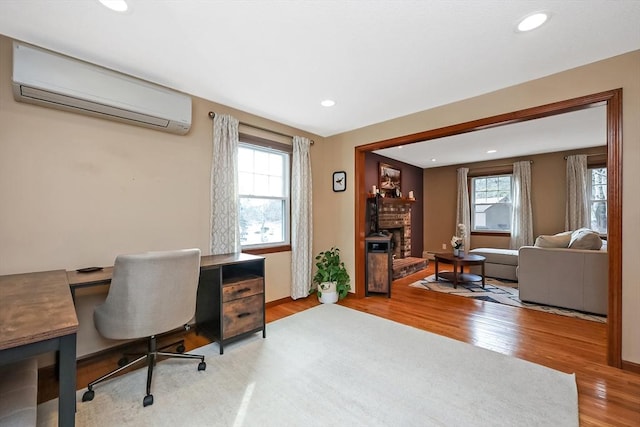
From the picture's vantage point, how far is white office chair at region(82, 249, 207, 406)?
1.67m

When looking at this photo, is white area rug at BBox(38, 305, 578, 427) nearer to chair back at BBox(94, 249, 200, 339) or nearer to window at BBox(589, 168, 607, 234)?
chair back at BBox(94, 249, 200, 339)

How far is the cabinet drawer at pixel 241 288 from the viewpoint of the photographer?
7.77ft

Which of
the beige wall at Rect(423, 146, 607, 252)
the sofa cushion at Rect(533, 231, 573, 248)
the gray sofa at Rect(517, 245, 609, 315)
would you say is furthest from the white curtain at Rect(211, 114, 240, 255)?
the beige wall at Rect(423, 146, 607, 252)

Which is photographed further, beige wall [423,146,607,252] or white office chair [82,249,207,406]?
beige wall [423,146,607,252]

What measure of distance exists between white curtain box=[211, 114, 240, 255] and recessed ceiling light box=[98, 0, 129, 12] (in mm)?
1294

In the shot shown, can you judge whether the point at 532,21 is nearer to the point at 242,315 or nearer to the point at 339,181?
the point at 339,181

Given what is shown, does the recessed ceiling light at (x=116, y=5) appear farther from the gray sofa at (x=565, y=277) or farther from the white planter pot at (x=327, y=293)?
the gray sofa at (x=565, y=277)

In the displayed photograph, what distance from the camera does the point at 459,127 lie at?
290 cm

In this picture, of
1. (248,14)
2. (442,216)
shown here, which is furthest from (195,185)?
(442,216)

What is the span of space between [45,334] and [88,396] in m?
1.26

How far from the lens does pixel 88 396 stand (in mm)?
1713

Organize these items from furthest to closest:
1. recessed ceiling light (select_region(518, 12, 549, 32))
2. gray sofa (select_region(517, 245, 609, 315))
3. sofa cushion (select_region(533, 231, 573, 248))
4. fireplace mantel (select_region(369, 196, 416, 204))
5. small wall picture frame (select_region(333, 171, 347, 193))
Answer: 1. fireplace mantel (select_region(369, 196, 416, 204))
2. small wall picture frame (select_region(333, 171, 347, 193))
3. sofa cushion (select_region(533, 231, 573, 248))
4. gray sofa (select_region(517, 245, 609, 315))
5. recessed ceiling light (select_region(518, 12, 549, 32))

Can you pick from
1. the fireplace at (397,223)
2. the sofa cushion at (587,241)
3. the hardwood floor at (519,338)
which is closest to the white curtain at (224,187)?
the hardwood floor at (519,338)

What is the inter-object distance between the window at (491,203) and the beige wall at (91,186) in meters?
6.09
